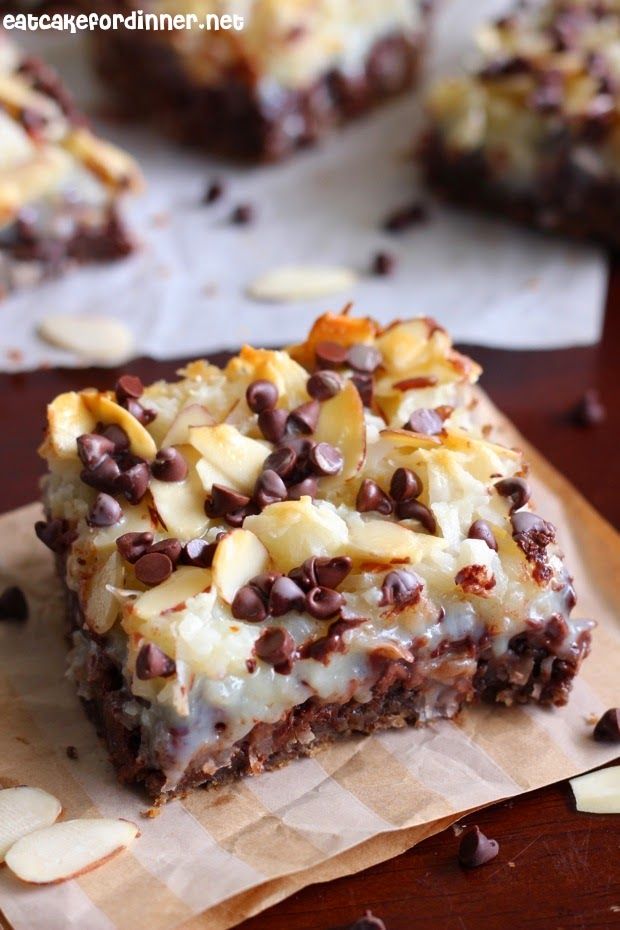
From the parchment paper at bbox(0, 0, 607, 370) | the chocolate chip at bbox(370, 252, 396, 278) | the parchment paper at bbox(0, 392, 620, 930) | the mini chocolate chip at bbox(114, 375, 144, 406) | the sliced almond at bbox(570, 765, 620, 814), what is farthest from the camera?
the chocolate chip at bbox(370, 252, 396, 278)

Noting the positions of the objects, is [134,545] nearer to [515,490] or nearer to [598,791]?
[515,490]

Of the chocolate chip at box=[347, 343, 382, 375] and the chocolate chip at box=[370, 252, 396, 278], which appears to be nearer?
the chocolate chip at box=[347, 343, 382, 375]

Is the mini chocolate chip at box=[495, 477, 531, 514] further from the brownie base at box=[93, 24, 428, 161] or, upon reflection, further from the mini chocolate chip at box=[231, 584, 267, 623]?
the brownie base at box=[93, 24, 428, 161]

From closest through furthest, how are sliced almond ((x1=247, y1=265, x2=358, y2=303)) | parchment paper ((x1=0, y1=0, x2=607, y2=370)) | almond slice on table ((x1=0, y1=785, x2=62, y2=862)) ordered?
almond slice on table ((x1=0, y1=785, x2=62, y2=862))
parchment paper ((x1=0, y1=0, x2=607, y2=370))
sliced almond ((x1=247, y1=265, x2=358, y2=303))

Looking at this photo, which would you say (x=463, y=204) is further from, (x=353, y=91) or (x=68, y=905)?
(x=68, y=905)

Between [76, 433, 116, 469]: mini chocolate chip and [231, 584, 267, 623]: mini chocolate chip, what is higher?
[76, 433, 116, 469]: mini chocolate chip

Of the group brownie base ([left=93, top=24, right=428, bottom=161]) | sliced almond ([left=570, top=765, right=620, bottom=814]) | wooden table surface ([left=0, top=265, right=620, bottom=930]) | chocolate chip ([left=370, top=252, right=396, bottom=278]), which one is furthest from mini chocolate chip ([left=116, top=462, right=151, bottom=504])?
brownie base ([left=93, top=24, right=428, bottom=161])

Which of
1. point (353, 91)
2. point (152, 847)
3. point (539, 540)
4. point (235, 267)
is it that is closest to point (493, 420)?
point (539, 540)
